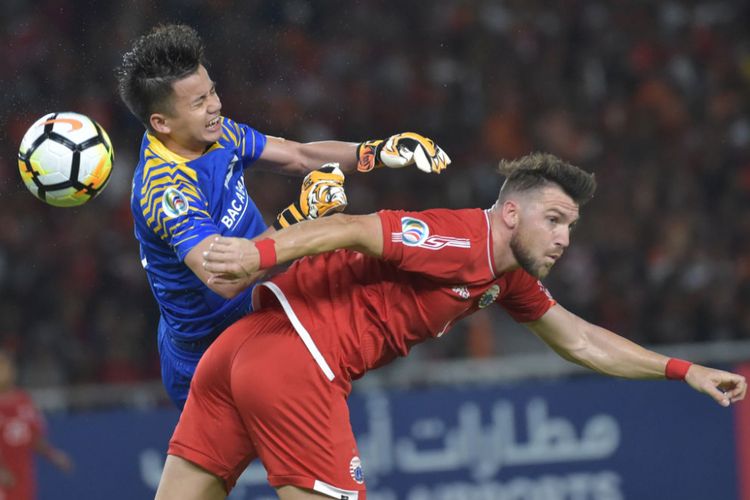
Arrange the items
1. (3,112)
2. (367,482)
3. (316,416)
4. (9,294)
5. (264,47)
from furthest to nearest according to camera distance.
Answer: (264,47) → (3,112) → (9,294) → (367,482) → (316,416)

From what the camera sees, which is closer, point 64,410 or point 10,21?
point 64,410

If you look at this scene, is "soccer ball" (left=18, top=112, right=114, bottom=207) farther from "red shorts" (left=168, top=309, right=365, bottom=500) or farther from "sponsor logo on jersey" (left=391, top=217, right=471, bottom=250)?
"sponsor logo on jersey" (left=391, top=217, right=471, bottom=250)

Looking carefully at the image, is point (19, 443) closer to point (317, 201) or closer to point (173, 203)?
point (173, 203)

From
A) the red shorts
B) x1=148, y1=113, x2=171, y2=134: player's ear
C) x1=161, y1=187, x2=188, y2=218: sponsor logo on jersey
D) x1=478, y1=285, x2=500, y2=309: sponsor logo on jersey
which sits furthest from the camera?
x1=148, y1=113, x2=171, y2=134: player's ear

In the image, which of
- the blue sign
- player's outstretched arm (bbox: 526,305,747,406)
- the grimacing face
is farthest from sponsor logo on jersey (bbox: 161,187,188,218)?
the blue sign

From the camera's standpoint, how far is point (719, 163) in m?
11.9

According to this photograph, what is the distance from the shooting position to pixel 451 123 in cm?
1191

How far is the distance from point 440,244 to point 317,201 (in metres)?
0.48

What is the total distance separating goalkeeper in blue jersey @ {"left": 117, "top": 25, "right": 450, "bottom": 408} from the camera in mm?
4402

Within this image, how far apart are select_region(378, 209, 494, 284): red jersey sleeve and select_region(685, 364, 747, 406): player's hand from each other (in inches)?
39.6

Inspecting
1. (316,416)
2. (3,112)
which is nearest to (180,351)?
(316,416)

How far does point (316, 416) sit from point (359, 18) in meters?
8.78

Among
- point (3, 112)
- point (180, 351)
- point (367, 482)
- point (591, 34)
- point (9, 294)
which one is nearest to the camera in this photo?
point (180, 351)

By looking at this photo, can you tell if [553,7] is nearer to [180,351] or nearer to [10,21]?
[10,21]
